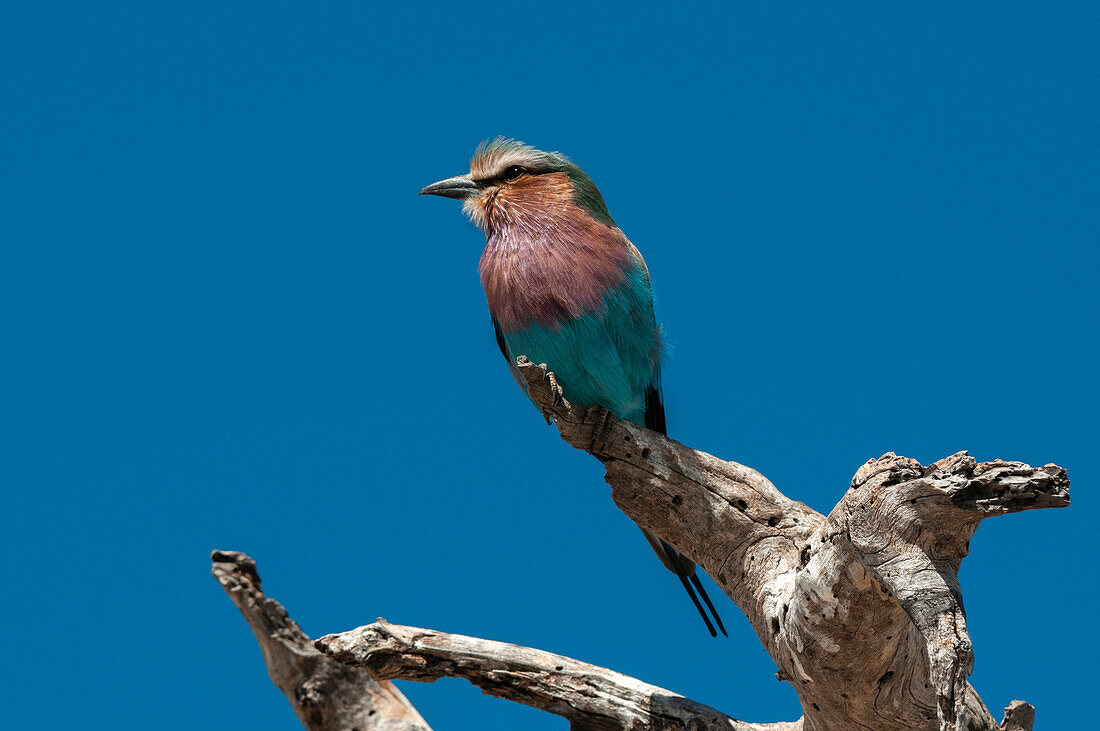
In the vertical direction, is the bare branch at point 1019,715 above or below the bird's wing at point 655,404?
below

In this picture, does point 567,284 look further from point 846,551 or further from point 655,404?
point 846,551

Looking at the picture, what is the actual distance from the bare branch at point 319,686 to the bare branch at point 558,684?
0.47 meters

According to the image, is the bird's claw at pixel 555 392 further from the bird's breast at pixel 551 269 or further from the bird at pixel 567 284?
the bird's breast at pixel 551 269

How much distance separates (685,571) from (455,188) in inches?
98.9

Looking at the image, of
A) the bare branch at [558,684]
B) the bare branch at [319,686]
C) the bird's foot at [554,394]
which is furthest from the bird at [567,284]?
the bare branch at [319,686]

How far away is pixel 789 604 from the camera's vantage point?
382cm

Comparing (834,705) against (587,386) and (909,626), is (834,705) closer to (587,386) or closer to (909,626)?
(909,626)

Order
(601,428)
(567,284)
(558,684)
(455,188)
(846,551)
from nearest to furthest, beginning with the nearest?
(846,551), (558,684), (601,428), (567,284), (455,188)

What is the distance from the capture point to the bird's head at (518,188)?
17.3 feet

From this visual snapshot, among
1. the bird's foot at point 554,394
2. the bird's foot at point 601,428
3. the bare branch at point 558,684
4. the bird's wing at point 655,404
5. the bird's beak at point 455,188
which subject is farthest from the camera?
the bird's beak at point 455,188

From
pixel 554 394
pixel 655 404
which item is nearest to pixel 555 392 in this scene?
pixel 554 394

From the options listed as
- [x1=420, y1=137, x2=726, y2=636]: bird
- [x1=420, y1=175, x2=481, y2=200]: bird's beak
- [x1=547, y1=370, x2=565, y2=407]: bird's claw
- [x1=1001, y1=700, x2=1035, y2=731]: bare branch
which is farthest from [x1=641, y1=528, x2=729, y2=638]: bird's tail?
[x1=420, y1=175, x2=481, y2=200]: bird's beak

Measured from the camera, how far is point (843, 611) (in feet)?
11.5

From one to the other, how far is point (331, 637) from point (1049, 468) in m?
2.65
